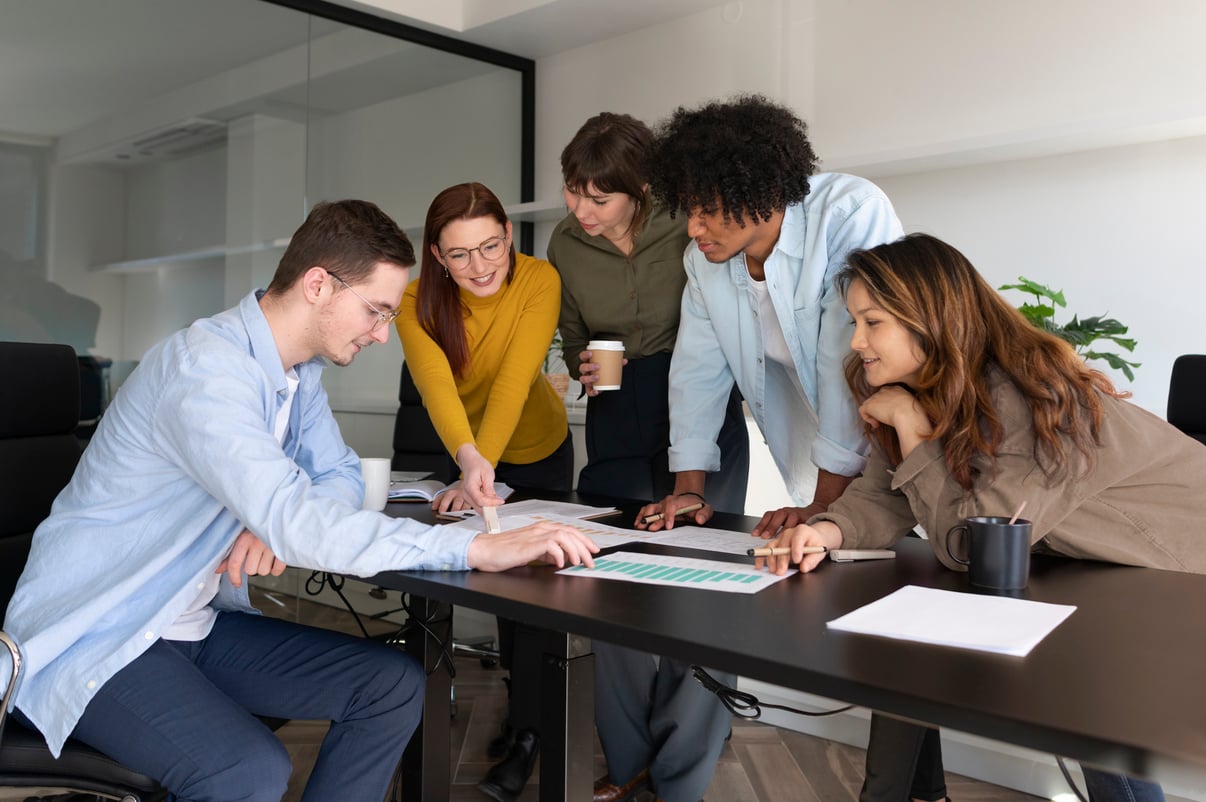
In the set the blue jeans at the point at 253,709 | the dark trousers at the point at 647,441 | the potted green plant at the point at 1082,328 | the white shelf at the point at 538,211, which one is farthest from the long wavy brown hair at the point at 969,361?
the white shelf at the point at 538,211

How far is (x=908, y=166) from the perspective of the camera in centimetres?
337

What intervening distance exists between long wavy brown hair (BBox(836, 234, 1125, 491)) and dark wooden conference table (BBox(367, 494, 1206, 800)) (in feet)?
0.56

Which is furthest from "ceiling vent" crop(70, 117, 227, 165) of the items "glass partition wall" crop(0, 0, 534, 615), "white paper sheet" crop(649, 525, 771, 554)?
"white paper sheet" crop(649, 525, 771, 554)

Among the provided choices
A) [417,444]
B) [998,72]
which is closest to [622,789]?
[417,444]

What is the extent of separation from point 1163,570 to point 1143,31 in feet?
7.52

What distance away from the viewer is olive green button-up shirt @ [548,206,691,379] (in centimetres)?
220

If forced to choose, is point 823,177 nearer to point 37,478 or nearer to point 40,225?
point 37,478

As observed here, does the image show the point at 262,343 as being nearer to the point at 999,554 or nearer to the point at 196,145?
the point at 999,554

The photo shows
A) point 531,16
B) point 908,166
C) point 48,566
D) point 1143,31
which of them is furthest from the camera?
point 531,16

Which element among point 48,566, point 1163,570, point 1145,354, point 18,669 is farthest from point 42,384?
point 1145,354

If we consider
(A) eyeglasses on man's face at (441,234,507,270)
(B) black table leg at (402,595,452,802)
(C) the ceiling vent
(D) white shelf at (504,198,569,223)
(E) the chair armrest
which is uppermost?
(C) the ceiling vent

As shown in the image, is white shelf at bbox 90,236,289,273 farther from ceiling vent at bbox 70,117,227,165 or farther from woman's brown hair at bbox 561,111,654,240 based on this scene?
woman's brown hair at bbox 561,111,654,240

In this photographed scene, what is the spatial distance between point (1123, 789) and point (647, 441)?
1131 millimetres

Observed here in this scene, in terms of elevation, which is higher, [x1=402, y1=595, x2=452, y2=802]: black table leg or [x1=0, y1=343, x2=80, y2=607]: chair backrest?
[x1=0, y1=343, x2=80, y2=607]: chair backrest
